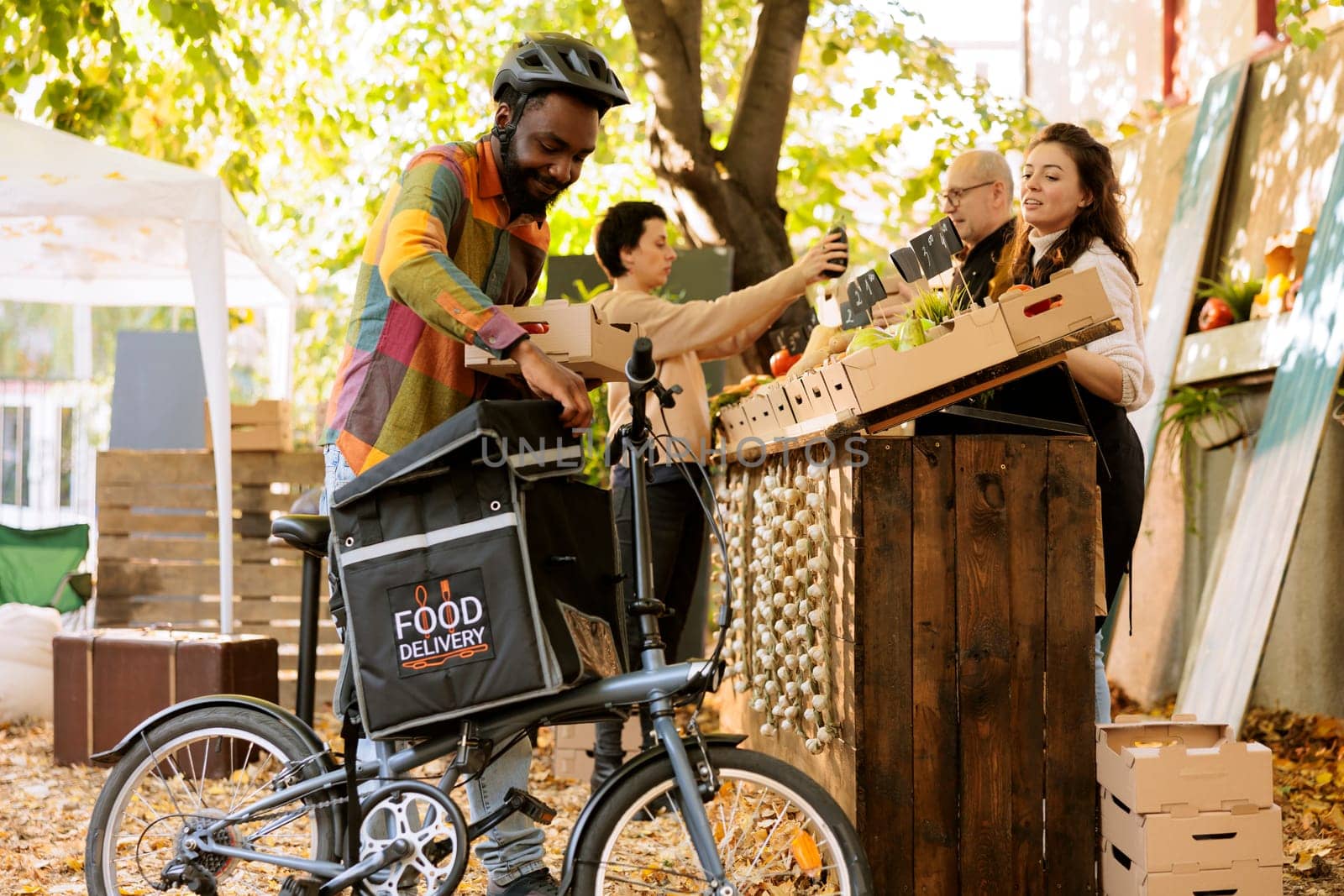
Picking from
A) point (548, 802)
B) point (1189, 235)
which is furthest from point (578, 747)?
point (1189, 235)

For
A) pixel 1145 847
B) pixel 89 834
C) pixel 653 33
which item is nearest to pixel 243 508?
pixel 653 33

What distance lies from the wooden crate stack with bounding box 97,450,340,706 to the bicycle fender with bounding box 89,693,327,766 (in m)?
4.07

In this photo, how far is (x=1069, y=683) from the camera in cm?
297

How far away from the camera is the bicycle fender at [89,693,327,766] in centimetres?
277

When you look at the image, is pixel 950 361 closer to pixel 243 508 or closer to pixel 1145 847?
pixel 1145 847

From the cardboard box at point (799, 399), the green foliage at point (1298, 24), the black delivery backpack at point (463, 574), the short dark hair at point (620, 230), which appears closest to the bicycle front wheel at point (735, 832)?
the black delivery backpack at point (463, 574)

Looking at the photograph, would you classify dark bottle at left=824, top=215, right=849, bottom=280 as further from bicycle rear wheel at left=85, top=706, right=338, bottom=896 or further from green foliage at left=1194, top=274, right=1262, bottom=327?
green foliage at left=1194, top=274, right=1262, bottom=327

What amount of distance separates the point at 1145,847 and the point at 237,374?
21319mm

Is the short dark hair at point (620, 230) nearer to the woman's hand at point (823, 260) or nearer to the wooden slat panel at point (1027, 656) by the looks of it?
the woman's hand at point (823, 260)

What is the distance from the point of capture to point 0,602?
6.94 meters

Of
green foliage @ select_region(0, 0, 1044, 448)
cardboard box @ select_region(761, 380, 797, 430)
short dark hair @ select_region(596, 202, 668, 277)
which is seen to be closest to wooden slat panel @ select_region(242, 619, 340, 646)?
green foliage @ select_region(0, 0, 1044, 448)

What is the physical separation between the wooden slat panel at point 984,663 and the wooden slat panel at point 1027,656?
2 cm

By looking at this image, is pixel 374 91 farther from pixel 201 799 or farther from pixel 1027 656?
pixel 1027 656

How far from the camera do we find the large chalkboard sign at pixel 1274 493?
15.8ft
